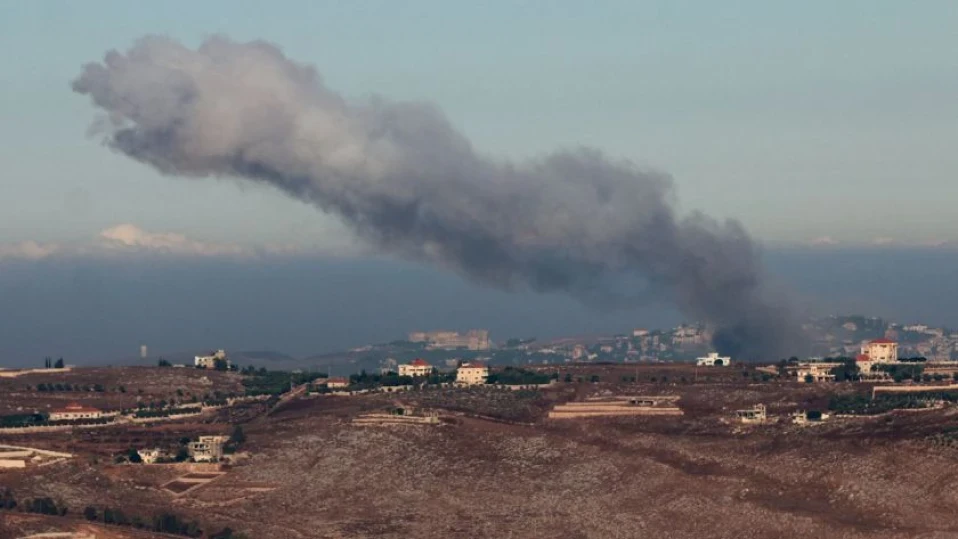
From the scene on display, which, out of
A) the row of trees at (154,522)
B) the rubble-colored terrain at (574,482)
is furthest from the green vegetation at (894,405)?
the row of trees at (154,522)

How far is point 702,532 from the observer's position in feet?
486

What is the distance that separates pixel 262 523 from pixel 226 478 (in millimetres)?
21421

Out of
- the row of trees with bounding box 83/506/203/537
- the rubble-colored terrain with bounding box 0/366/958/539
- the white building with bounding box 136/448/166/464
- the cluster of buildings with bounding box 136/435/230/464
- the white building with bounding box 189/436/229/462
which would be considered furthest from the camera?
the white building with bounding box 136/448/166/464

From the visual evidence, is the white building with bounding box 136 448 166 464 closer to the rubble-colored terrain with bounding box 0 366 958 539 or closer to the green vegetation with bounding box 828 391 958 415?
the rubble-colored terrain with bounding box 0 366 958 539

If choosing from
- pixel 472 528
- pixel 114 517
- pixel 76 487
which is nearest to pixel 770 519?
pixel 472 528

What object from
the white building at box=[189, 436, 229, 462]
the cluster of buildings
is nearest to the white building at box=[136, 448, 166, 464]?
the cluster of buildings

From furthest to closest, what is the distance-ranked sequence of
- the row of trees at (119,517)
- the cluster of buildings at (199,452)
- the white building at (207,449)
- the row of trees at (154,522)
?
1. the cluster of buildings at (199,452)
2. the white building at (207,449)
3. the row of trees at (154,522)
4. the row of trees at (119,517)

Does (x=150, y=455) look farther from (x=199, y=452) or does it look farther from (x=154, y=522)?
(x=154, y=522)

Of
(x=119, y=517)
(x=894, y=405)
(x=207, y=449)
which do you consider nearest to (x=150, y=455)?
(x=207, y=449)

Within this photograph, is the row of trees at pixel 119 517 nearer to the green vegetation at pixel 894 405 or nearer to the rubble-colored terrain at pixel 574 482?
the rubble-colored terrain at pixel 574 482

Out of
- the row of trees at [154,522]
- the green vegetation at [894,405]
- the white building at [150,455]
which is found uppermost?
the green vegetation at [894,405]

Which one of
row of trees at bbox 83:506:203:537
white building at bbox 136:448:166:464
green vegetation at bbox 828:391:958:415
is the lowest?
row of trees at bbox 83:506:203:537

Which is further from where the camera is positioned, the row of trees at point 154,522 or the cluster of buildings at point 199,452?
the cluster of buildings at point 199,452

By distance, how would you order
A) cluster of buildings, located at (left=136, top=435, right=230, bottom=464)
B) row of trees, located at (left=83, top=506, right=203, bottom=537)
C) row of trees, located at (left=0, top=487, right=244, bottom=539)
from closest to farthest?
1. row of trees, located at (left=0, top=487, right=244, bottom=539)
2. row of trees, located at (left=83, top=506, right=203, bottom=537)
3. cluster of buildings, located at (left=136, top=435, right=230, bottom=464)
